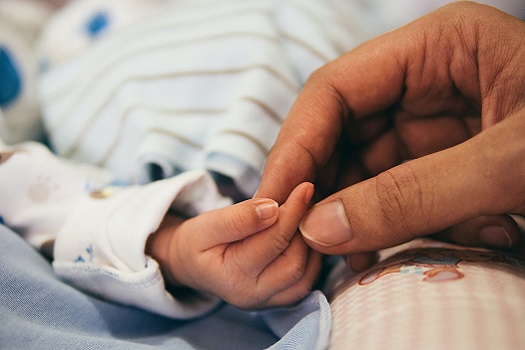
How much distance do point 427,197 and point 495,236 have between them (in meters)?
0.14

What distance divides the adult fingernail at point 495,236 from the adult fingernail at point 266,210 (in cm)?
22

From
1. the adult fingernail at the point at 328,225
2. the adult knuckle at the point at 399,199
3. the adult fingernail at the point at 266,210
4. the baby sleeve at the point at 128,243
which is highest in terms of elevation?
the adult knuckle at the point at 399,199

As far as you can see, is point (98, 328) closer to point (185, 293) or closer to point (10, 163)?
point (185, 293)

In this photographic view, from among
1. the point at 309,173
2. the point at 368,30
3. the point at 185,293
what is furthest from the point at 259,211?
the point at 368,30

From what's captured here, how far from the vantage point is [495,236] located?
50 cm

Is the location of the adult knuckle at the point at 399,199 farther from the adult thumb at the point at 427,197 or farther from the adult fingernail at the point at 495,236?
the adult fingernail at the point at 495,236

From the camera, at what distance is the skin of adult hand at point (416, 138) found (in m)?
0.41

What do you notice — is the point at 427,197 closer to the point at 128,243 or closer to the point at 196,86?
the point at 128,243

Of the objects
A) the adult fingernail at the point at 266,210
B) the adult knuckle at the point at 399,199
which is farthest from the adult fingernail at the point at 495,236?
the adult fingernail at the point at 266,210

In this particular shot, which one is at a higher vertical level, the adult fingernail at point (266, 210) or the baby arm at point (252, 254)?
the adult fingernail at point (266, 210)

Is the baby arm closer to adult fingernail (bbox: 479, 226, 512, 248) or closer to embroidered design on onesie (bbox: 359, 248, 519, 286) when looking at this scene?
embroidered design on onesie (bbox: 359, 248, 519, 286)

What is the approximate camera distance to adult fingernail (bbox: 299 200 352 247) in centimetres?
45

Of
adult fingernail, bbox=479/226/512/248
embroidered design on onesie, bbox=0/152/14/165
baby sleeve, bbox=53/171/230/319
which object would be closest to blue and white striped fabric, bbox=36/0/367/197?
baby sleeve, bbox=53/171/230/319

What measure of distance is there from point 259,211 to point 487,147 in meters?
0.21
